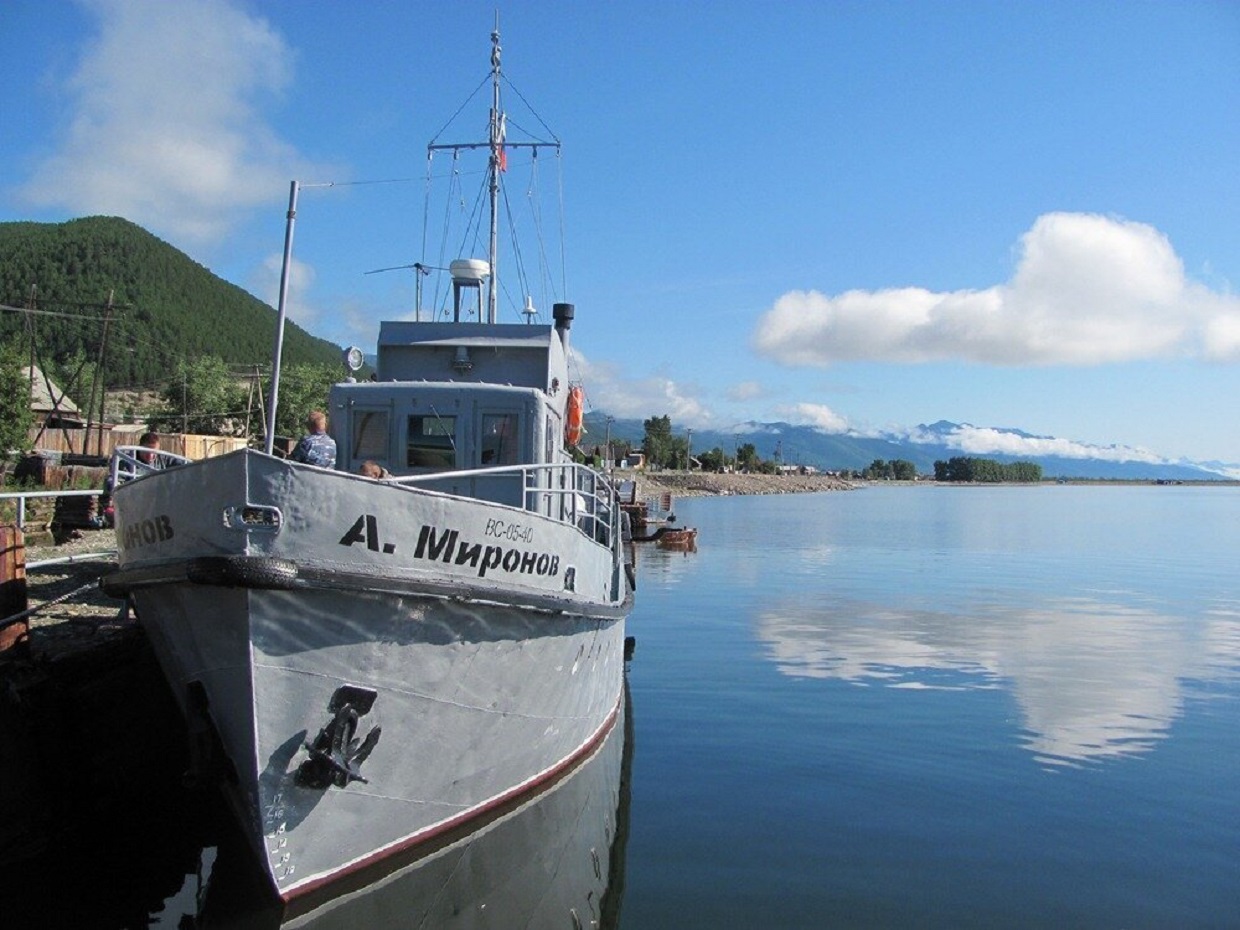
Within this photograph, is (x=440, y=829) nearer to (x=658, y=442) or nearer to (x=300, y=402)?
(x=300, y=402)

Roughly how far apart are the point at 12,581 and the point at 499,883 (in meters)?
4.98

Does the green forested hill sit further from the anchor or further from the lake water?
the anchor

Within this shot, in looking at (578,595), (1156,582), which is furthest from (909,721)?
(1156,582)

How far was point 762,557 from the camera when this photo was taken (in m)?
40.7

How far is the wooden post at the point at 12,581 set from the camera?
30.2 ft

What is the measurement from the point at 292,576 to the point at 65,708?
3530 millimetres

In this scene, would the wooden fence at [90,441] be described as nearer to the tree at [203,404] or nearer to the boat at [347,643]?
the tree at [203,404]

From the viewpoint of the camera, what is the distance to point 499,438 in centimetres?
1100

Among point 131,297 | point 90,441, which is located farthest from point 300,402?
point 131,297

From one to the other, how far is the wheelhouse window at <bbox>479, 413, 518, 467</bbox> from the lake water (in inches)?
131

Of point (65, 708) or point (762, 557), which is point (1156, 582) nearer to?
point (762, 557)

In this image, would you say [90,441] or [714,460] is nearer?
[90,441]

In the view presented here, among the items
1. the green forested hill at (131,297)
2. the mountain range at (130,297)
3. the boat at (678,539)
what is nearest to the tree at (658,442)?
the mountain range at (130,297)

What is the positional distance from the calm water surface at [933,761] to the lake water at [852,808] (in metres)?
0.04
